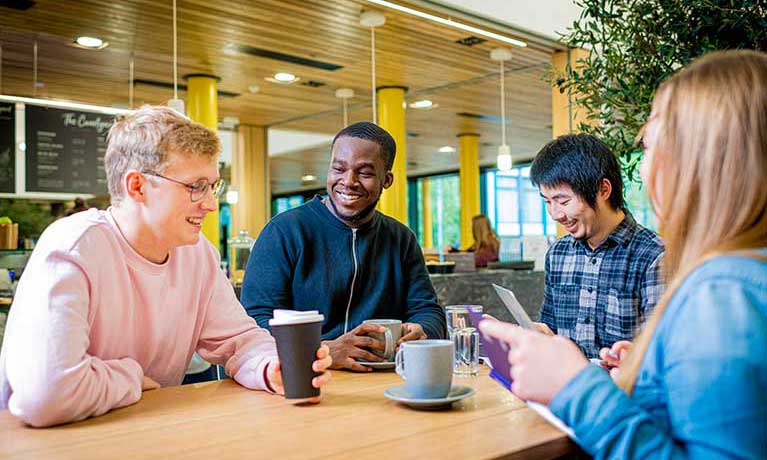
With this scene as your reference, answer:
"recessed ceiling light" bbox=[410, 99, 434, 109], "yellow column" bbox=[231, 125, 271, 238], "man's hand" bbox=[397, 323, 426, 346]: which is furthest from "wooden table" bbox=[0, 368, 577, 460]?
"yellow column" bbox=[231, 125, 271, 238]

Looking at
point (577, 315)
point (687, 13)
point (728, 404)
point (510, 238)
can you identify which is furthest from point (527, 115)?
point (728, 404)

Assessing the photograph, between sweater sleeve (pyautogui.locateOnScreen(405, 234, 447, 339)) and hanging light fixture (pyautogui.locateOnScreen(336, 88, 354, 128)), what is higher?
hanging light fixture (pyautogui.locateOnScreen(336, 88, 354, 128))

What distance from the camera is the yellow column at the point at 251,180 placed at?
10.0m

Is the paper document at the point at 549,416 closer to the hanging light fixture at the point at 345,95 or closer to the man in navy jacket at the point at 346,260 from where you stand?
the man in navy jacket at the point at 346,260

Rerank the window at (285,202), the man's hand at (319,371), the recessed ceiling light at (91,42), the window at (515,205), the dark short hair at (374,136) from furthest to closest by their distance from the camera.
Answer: the window at (285,202) < the window at (515,205) < the recessed ceiling light at (91,42) < the dark short hair at (374,136) < the man's hand at (319,371)

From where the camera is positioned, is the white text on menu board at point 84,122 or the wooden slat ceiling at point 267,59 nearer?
the wooden slat ceiling at point 267,59

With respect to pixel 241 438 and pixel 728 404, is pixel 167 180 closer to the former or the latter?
pixel 241 438

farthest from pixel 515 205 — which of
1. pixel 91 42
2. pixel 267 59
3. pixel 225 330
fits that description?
pixel 225 330

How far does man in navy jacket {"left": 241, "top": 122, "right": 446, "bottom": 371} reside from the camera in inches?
85.0

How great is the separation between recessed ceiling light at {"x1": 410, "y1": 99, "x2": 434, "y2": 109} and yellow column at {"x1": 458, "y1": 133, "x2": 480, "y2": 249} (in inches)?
101

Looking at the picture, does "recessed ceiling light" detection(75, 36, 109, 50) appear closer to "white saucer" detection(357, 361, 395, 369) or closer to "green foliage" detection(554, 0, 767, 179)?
"green foliage" detection(554, 0, 767, 179)

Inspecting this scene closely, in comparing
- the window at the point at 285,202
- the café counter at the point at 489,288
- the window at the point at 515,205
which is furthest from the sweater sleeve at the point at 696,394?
the window at the point at 285,202

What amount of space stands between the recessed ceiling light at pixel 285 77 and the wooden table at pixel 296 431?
619 centimetres

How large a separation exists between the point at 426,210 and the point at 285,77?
10.1 meters
